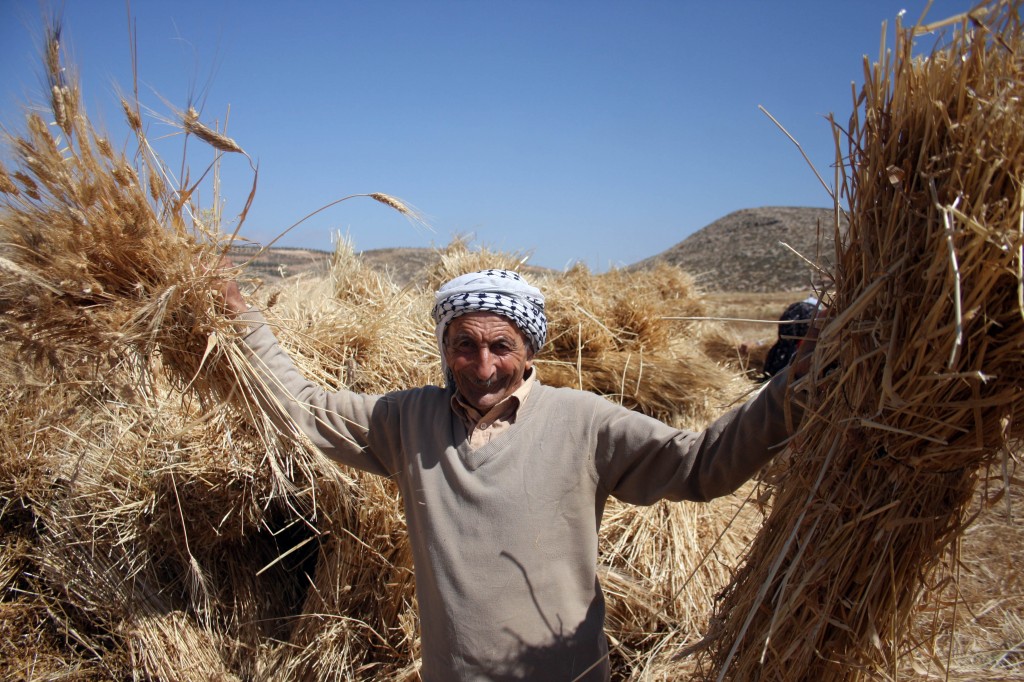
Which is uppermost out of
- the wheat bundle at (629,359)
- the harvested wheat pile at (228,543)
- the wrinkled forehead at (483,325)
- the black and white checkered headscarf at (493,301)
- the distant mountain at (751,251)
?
the distant mountain at (751,251)

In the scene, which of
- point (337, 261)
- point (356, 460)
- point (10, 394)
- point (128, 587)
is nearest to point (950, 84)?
point (356, 460)

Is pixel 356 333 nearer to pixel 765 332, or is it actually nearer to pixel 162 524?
pixel 162 524

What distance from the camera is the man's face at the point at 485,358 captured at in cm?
156

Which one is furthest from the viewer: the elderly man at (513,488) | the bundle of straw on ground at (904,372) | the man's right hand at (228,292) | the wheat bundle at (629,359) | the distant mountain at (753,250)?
the distant mountain at (753,250)

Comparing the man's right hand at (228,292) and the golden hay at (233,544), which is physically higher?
the man's right hand at (228,292)

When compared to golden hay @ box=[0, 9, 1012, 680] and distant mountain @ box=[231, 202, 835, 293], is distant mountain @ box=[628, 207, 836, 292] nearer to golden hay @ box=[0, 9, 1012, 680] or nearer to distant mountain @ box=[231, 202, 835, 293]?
distant mountain @ box=[231, 202, 835, 293]

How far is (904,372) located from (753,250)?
32.8 meters

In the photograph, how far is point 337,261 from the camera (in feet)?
13.4

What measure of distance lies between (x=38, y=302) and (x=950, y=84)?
5.33ft

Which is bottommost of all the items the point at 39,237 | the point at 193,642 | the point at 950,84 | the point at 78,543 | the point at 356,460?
the point at 193,642

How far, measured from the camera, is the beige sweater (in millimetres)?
1391

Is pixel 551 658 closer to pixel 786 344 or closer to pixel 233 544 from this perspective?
pixel 233 544

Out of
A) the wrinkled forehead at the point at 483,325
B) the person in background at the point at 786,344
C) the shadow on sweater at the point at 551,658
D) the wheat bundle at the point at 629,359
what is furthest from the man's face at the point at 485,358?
the person in background at the point at 786,344

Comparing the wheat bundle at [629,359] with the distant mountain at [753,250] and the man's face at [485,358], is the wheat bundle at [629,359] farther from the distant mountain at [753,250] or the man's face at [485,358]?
the distant mountain at [753,250]
